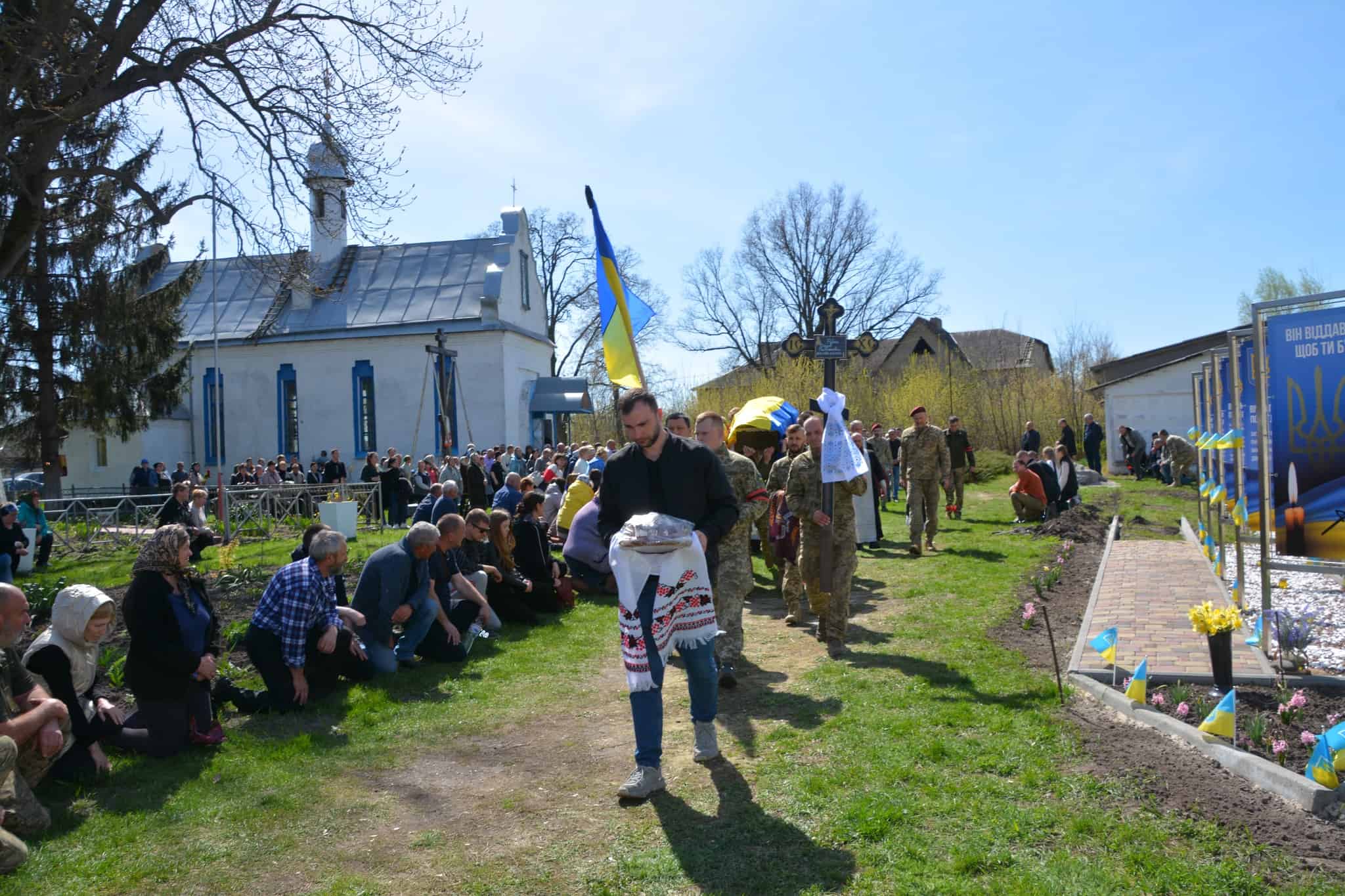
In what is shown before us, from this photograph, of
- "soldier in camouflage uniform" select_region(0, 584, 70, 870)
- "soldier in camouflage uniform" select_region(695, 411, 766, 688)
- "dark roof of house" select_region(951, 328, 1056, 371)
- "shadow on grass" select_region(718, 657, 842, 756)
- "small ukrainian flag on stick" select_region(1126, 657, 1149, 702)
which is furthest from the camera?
"dark roof of house" select_region(951, 328, 1056, 371)

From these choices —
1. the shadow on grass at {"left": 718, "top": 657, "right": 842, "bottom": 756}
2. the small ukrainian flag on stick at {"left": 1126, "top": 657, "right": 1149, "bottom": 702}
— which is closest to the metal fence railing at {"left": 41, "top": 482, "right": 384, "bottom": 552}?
the shadow on grass at {"left": 718, "top": 657, "right": 842, "bottom": 756}

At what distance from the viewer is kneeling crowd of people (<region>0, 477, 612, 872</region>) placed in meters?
5.03

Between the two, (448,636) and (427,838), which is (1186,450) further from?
(427,838)

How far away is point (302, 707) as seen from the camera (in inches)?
270

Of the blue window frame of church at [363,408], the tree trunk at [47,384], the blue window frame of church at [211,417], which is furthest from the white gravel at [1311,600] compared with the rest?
the blue window frame of church at [211,417]

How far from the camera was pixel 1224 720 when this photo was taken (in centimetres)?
485

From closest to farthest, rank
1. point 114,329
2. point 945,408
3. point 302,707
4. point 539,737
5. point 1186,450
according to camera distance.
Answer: point 539,737
point 302,707
point 114,329
point 1186,450
point 945,408

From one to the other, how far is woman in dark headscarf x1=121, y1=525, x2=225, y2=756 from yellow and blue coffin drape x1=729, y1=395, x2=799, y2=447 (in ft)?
27.9

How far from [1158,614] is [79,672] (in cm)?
846

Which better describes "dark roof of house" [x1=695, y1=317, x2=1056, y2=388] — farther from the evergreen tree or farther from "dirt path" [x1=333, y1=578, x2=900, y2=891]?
"dirt path" [x1=333, y1=578, x2=900, y2=891]

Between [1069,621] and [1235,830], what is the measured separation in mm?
5024

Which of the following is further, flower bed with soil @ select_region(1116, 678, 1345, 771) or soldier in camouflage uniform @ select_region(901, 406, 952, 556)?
soldier in camouflage uniform @ select_region(901, 406, 952, 556)

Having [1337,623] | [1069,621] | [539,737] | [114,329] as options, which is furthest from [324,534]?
[114,329]

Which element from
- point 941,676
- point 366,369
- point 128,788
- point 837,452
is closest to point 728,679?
point 941,676
